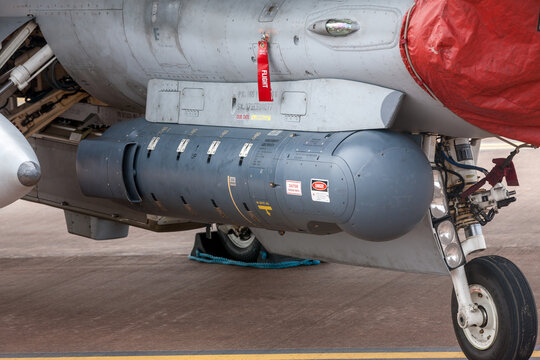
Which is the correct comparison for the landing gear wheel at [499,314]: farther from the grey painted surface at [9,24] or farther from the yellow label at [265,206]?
the grey painted surface at [9,24]

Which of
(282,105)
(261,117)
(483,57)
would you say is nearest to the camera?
(483,57)

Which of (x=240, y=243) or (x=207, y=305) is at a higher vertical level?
(x=240, y=243)

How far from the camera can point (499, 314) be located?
7.43 metres

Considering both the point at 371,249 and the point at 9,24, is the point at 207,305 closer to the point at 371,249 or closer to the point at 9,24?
the point at 371,249

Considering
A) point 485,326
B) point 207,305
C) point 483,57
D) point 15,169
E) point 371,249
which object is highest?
point 483,57

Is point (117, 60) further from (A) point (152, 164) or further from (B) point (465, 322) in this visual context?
(B) point (465, 322)

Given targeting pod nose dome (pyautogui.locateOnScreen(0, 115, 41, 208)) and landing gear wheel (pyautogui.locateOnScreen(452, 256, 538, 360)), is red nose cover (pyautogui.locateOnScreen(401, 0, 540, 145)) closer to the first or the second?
landing gear wheel (pyautogui.locateOnScreen(452, 256, 538, 360))

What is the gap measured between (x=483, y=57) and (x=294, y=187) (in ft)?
5.56

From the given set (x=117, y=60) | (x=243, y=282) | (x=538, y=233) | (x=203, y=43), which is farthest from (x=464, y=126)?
(x=538, y=233)

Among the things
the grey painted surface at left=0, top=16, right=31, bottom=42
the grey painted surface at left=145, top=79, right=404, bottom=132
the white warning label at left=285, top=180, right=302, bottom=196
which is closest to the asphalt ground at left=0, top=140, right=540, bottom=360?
the white warning label at left=285, top=180, right=302, bottom=196

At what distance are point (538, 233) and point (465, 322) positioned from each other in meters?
5.17

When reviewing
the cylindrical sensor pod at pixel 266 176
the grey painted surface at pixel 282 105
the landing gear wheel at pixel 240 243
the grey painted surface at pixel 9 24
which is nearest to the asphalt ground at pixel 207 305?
the landing gear wheel at pixel 240 243

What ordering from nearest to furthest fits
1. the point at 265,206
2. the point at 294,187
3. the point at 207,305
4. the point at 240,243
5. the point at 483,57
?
the point at 483,57 < the point at 294,187 < the point at 265,206 < the point at 207,305 < the point at 240,243

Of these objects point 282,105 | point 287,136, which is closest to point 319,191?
point 287,136
